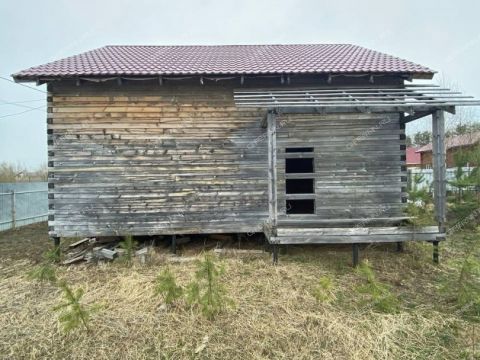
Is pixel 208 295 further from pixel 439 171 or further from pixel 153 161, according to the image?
pixel 439 171

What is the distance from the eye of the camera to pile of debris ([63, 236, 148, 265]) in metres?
7.20

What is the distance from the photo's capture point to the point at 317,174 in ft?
25.6

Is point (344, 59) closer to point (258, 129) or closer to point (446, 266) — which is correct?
point (258, 129)

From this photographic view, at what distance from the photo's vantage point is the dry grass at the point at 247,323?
378 centimetres

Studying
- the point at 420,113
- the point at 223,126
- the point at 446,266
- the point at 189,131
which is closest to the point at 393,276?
the point at 446,266

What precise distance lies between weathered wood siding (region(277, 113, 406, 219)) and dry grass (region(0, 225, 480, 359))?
2031 millimetres

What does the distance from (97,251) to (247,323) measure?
4.55 metres

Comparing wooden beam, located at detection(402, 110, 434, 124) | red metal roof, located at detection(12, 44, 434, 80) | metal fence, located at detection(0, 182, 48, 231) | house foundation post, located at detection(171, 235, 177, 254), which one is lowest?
house foundation post, located at detection(171, 235, 177, 254)

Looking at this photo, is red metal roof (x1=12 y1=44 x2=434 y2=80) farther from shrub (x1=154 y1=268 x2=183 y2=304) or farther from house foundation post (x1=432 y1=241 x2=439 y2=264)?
shrub (x1=154 y1=268 x2=183 y2=304)

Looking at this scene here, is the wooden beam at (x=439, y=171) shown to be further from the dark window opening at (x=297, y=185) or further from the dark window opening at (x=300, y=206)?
the dark window opening at (x=297, y=185)

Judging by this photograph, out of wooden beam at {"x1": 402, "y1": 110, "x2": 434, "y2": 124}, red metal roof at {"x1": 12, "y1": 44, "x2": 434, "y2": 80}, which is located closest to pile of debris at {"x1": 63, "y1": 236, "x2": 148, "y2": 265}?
red metal roof at {"x1": 12, "y1": 44, "x2": 434, "y2": 80}

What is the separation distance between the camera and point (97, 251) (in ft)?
23.8

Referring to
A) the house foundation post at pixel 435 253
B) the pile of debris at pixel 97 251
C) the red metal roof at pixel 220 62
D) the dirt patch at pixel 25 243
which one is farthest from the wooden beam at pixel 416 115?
the dirt patch at pixel 25 243

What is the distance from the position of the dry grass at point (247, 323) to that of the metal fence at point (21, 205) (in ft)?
22.4
